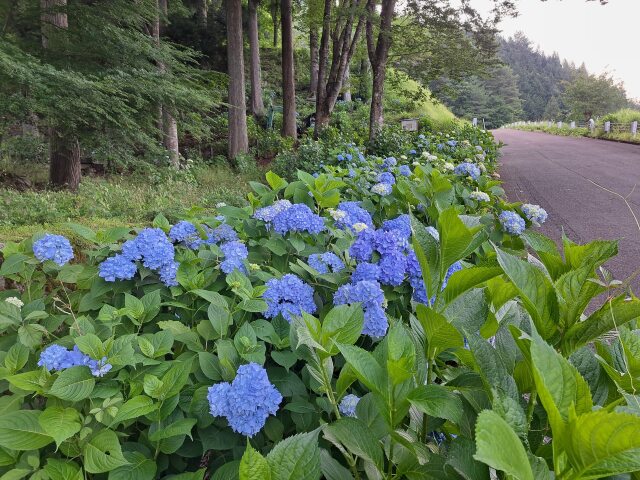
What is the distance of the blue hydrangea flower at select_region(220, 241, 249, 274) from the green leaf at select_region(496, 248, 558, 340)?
1118 mm

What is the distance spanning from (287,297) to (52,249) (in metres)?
0.88

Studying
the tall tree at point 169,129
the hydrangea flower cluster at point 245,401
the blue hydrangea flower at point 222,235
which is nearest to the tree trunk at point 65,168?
the tall tree at point 169,129

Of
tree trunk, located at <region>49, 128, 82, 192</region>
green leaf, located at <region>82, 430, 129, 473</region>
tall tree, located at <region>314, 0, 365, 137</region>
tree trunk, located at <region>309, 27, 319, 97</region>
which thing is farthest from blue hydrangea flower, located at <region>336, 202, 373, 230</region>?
tree trunk, located at <region>309, 27, 319, 97</region>

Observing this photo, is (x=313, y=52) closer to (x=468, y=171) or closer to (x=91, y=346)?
(x=468, y=171)

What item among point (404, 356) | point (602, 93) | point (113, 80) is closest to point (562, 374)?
point (404, 356)

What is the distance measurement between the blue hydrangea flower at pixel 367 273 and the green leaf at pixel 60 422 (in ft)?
2.93

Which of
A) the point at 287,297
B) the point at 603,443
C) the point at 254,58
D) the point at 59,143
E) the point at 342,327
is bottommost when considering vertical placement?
the point at 287,297

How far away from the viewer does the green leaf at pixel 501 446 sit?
17.5 inches

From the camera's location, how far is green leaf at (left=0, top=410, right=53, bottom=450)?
1.12 metres

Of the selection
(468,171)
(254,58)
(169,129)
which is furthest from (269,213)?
(254,58)

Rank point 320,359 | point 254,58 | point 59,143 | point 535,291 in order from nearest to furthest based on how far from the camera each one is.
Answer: point 535,291, point 320,359, point 59,143, point 254,58

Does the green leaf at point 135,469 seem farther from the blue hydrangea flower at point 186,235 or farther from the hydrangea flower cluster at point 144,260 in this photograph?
the blue hydrangea flower at point 186,235

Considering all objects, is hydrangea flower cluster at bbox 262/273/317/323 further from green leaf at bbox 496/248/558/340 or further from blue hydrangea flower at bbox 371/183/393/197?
blue hydrangea flower at bbox 371/183/393/197

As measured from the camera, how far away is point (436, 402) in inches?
29.9
